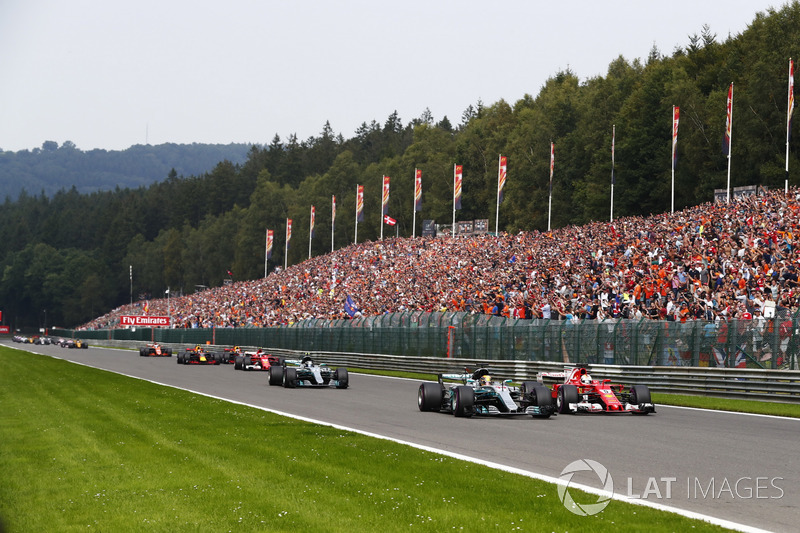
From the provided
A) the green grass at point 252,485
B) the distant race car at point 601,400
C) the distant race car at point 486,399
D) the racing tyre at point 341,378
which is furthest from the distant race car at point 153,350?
the green grass at point 252,485

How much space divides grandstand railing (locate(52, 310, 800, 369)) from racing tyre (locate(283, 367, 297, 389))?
8.04 meters

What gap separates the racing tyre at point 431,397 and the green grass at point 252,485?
377cm

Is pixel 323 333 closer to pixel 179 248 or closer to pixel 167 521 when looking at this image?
pixel 167 521

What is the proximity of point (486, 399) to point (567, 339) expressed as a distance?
11001 mm

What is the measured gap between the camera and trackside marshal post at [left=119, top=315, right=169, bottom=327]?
10056 cm

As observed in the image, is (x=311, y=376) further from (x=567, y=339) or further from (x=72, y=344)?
(x=72, y=344)

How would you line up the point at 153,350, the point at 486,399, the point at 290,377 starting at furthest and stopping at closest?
the point at 153,350, the point at 290,377, the point at 486,399

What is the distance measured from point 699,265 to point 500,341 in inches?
284

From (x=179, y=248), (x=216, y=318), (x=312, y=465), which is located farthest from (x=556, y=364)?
(x=179, y=248)

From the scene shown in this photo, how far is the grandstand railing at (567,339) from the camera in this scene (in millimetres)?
22891

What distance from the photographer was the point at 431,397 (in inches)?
792

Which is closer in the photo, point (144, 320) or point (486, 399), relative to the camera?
point (486, 399)

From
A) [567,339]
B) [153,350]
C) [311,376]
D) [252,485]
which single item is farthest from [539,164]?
[252,485]

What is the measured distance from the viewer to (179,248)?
165625mm
